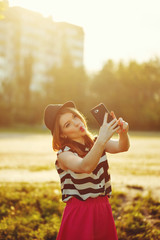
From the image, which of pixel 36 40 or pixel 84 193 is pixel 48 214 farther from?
pixel 36 40

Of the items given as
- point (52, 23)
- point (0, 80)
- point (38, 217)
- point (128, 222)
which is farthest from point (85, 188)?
point (52, 23)

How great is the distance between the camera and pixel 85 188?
2369 millimetres

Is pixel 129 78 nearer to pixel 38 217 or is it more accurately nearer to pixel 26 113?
pixel 26 113

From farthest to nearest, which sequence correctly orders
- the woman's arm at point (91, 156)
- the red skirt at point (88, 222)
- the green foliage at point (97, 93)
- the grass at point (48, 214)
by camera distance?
the green foliage at point (97, 93) < the grass at point (48, 214) < the red skirt at point (88, 222) < the woman's arm at point (91, 156)

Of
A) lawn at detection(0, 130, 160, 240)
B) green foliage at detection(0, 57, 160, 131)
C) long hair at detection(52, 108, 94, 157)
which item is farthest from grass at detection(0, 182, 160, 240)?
green foliage at detection(0, 57, 160, 131)

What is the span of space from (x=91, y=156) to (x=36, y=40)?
85.7 meters

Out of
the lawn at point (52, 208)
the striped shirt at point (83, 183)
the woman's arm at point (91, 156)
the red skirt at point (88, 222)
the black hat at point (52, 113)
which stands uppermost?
the black hat at point (52, 113)

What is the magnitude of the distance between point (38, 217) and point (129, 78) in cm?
4379

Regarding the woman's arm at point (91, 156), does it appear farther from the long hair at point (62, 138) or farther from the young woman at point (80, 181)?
the long hair at point (62, 138)

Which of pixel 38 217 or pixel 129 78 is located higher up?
pixel 129 78

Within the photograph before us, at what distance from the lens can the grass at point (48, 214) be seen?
3.82 metres

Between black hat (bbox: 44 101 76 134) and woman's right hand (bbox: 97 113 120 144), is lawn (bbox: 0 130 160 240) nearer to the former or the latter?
black hat (bbox: 44 101 76 134)

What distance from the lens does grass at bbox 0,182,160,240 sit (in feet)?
12.5

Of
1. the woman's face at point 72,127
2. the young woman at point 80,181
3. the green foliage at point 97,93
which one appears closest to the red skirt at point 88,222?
the young woman at point 80,181
